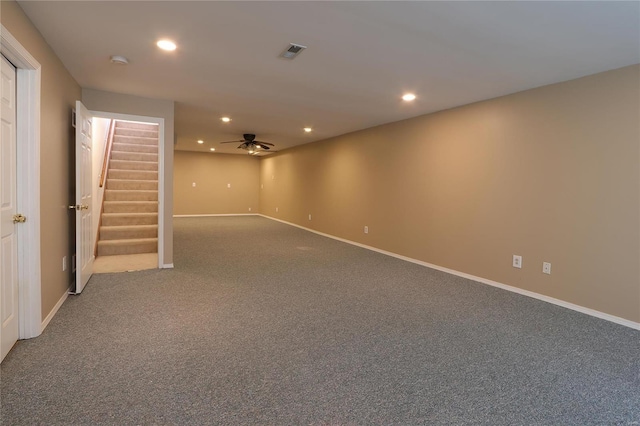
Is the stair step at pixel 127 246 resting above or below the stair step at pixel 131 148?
below

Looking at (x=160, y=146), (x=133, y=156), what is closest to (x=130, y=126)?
(x=133, y=156)

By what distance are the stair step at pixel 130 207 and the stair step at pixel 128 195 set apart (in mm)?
157

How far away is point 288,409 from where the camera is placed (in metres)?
1.80

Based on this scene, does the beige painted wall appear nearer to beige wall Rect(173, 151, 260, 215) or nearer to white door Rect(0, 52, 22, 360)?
white door Rect(0, 52, 22, 360)

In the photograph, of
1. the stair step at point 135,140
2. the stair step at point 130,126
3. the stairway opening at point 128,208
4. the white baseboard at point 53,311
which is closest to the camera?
the white baseboard at point 53,311

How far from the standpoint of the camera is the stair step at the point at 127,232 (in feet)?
18.3

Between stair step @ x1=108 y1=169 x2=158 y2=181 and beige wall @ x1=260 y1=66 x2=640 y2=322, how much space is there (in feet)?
14.0

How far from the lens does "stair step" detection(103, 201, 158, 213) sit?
595cm

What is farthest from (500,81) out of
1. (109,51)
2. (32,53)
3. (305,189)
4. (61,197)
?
(305,189)

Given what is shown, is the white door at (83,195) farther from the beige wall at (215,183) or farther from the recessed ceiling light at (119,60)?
the beige wall at (215,183)

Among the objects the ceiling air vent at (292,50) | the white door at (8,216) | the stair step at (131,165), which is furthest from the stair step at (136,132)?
the ceiling air vent at (292,50)

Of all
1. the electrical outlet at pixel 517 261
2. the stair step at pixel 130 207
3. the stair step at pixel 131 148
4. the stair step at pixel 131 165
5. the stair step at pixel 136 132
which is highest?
the stair step at pixel 136 132

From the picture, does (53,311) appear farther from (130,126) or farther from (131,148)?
(130,126)

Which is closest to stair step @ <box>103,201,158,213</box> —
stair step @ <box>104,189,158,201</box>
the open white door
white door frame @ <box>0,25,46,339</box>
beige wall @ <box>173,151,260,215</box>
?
stair step @ <box>104,189,158,201</box>
